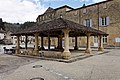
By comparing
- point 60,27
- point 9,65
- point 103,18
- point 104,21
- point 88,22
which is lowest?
point 9,65

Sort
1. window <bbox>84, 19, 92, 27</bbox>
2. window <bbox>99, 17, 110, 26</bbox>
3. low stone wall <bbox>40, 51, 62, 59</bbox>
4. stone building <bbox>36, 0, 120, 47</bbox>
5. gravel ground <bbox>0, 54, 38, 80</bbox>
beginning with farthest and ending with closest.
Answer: window <bbox>84, 19, 92, 27</bbox> → window <bbox>99, 17, 110, 26</bbox> → stone building <bbox>36, 0, 120, 47</bbox> → low stone wall <bbox>40, 51, 62, 59</bbox> → gravel ground <bbox>0, 54, 38, 80</bbox>

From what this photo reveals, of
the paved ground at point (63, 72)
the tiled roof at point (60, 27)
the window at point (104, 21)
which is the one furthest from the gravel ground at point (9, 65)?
the window at point (104, 21)

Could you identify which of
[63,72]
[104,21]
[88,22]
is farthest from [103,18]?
[63,72]

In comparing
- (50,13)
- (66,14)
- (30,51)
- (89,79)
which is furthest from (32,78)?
(50,13)

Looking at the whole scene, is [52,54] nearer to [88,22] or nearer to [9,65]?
[9,65]

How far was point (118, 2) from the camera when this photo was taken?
30.4 meters

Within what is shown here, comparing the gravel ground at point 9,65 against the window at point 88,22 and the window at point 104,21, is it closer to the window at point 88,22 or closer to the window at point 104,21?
the window at point 104,21

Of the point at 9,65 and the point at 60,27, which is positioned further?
the point at 60,27

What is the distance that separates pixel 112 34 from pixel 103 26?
285cm

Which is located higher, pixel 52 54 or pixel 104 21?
pixel 104 21

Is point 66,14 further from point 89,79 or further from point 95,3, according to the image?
point 89,79

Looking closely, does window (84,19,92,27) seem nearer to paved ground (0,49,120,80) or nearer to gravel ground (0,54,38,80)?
gravel ground (0,54,38,80)

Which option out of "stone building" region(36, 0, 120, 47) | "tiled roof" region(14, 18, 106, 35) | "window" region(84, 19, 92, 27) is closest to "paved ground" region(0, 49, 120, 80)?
"tiled roof" region(14, 18, 106, 35)

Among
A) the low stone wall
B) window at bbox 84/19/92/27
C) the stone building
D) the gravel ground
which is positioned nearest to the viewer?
the gravel ground
